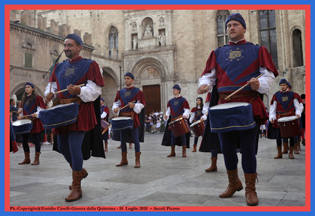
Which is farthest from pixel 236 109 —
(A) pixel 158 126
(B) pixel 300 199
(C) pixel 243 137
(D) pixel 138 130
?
(A) pixel 158 126

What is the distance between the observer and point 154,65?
28750 millimetres

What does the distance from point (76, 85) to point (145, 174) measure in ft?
7.03

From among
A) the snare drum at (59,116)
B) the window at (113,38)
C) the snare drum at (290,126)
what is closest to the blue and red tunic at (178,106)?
the snare drum at (290,126)

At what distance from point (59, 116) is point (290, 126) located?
555 centimetres

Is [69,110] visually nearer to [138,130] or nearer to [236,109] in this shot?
[236,109]

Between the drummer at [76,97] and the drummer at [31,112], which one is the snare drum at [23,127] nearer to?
the drummer at [31,112]

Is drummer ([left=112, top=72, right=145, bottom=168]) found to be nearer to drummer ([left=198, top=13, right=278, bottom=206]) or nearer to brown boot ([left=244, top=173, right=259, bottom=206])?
drummer ([left=198, top=13, right=278, bottom=206])

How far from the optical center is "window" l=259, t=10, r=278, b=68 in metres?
25.6

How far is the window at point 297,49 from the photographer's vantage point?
23.2m

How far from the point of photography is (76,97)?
3686mm

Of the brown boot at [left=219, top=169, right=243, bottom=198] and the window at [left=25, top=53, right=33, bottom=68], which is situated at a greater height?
the window at [left=25, top=53, right=33, bottom=68]

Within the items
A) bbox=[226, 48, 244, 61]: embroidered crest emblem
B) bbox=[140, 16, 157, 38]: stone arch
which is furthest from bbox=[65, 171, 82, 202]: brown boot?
bbox=[140, 16, 157, 38]: stone arch

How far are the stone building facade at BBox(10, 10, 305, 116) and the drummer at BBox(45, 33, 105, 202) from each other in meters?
18.7

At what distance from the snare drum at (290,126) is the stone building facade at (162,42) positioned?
1722 centimetres
